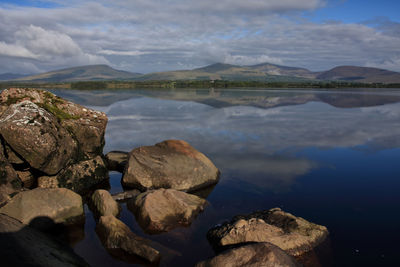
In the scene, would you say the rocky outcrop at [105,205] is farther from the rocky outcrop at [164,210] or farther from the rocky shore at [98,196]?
the rocky outcrop at [164,210]

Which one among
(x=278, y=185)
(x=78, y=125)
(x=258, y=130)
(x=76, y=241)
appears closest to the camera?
(x=76, y=241)

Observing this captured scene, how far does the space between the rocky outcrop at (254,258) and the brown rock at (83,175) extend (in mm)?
10373

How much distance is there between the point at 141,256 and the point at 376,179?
1487cm

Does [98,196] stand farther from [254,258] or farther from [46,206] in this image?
[254,258]

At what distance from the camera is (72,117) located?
1872 cm

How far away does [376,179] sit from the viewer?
691 inches

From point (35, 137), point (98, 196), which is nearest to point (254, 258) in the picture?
point (98, 196)

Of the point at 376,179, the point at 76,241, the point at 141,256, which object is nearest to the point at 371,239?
the point at 376,179

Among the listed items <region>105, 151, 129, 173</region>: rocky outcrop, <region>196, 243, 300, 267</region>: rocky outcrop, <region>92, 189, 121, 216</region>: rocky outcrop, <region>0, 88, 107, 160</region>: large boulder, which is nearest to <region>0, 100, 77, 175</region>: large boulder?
<region>0, 88, 107, 160</region>: large boulder

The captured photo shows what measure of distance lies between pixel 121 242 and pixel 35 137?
7768mm

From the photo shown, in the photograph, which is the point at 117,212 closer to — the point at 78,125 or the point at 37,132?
the point at 37,132

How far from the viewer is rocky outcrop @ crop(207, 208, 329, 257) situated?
10.1 m

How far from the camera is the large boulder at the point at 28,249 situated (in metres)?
6.93

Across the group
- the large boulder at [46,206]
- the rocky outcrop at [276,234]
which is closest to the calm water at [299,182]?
the rocky outcrop at [276,234]
